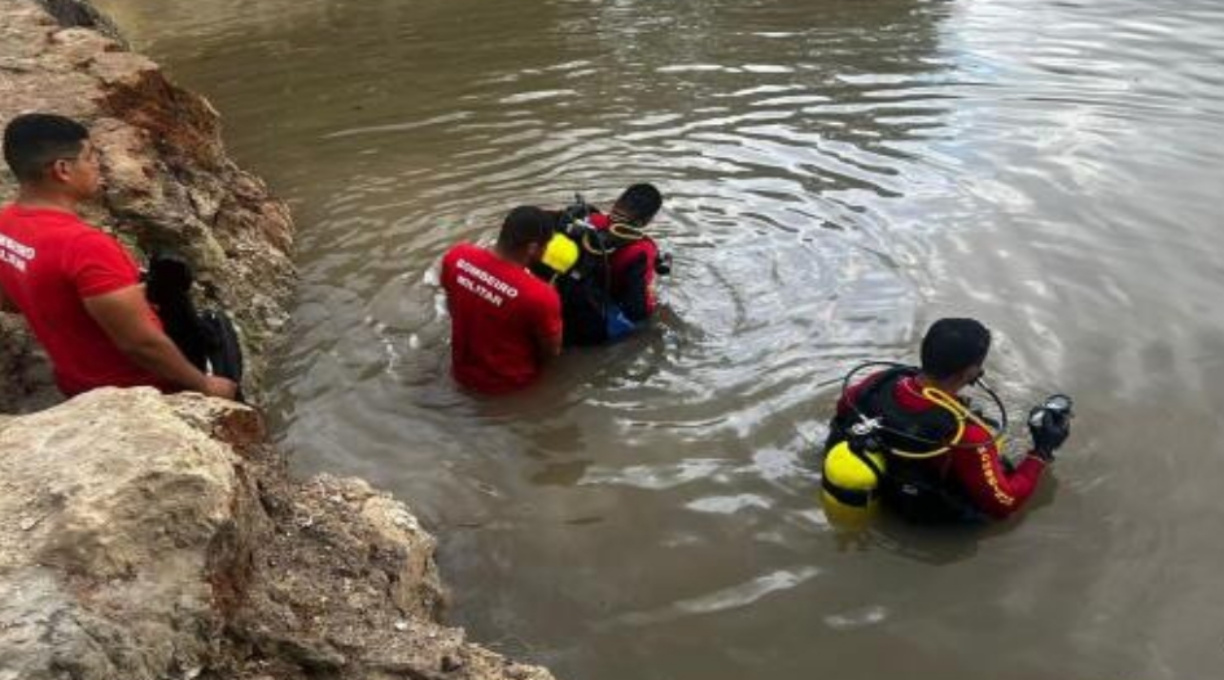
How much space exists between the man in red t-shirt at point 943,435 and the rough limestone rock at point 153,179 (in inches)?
150

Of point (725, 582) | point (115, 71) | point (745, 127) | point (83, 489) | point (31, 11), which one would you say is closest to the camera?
point (83, 489)

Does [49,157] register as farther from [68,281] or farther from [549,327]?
[549,327]

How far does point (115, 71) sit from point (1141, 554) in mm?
7047

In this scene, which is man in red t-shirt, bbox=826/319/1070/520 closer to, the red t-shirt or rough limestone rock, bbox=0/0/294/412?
the red t-shirt

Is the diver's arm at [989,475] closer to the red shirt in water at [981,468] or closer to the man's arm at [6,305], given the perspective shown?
the red shirt in water at [981,468]

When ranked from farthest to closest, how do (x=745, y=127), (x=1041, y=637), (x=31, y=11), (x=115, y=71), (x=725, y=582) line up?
(x=745, y=127) → (x=31, y=11) → (x=115, y=71) → (x=725, y=582) → (x=1041, y=637)

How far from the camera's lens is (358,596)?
369 cm

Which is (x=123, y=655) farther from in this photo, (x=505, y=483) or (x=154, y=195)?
(x=154, y=195)

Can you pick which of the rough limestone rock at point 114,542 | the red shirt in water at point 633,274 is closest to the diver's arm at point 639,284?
the red shirt in water at point 633,274

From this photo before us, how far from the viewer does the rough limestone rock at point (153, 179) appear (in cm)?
649

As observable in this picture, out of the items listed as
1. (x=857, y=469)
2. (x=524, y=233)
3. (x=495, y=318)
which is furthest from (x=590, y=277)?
(x=857, y=469)

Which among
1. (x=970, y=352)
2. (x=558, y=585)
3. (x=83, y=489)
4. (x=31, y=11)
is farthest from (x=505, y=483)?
(x=31, y=11)

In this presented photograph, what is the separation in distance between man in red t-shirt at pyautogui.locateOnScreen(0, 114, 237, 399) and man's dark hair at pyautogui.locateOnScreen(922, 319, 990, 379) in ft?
10.3

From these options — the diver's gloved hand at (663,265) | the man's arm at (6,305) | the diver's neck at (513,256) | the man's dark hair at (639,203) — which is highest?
the man's arm at (6,305)
